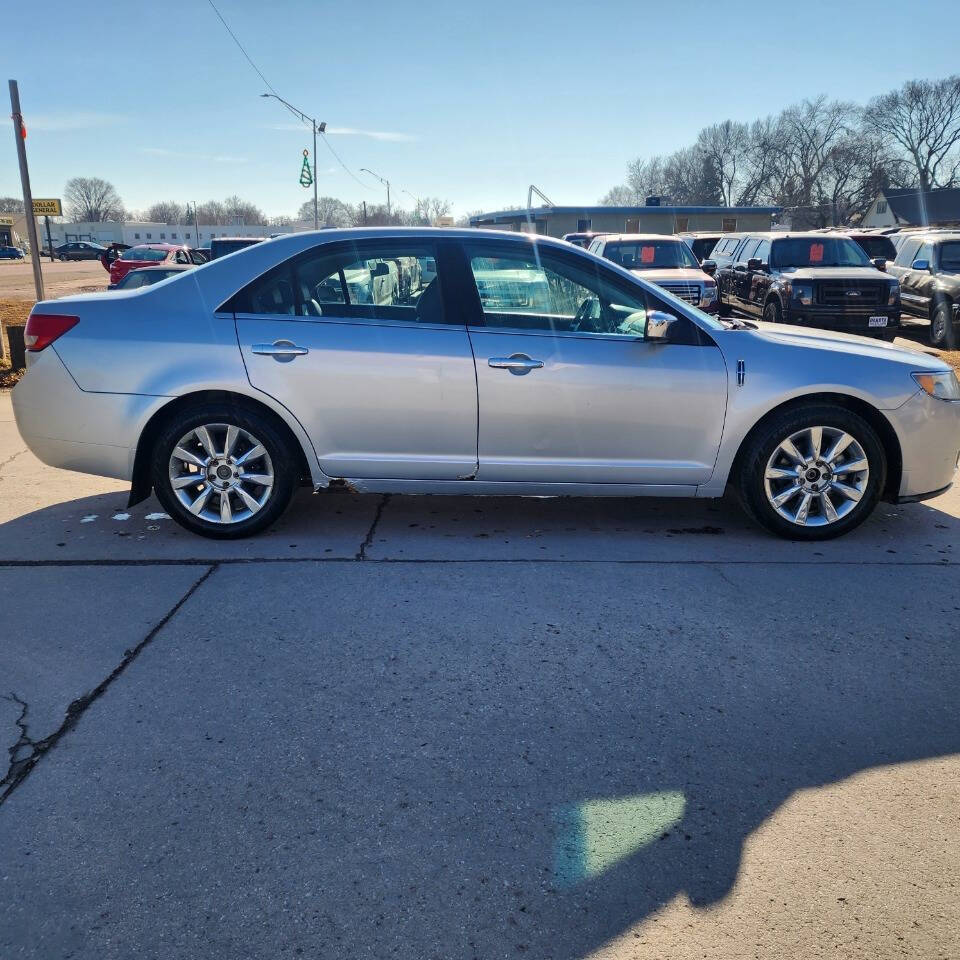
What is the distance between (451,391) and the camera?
4.81 m

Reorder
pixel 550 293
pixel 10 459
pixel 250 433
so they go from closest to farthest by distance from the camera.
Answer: pixel 250 433 < pixel 550 293 < pixel 10 459

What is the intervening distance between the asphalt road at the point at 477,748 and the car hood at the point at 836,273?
9941mm

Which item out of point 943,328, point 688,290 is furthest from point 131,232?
point 943,328

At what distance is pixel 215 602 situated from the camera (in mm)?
4137

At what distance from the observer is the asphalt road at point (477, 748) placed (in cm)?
225

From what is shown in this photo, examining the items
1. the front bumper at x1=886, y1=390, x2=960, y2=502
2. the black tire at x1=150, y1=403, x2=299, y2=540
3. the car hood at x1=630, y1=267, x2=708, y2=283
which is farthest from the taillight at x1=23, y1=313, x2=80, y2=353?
the car hood at x1=630, y1=267, x2=708, y2=283

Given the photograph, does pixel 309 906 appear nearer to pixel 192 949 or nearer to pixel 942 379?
pixel 192 949

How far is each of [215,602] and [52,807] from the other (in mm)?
1553

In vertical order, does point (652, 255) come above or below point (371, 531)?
above

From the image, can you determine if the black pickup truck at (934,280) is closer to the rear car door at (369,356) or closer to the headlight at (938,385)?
the headlight at (938,385)

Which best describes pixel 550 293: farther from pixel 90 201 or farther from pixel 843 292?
pixel 90 201

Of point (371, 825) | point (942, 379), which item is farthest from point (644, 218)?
point (371, 825)

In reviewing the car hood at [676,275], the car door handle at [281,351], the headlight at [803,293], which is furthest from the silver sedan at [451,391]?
the headlight at [803,293]

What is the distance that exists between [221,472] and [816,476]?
3.42 m
